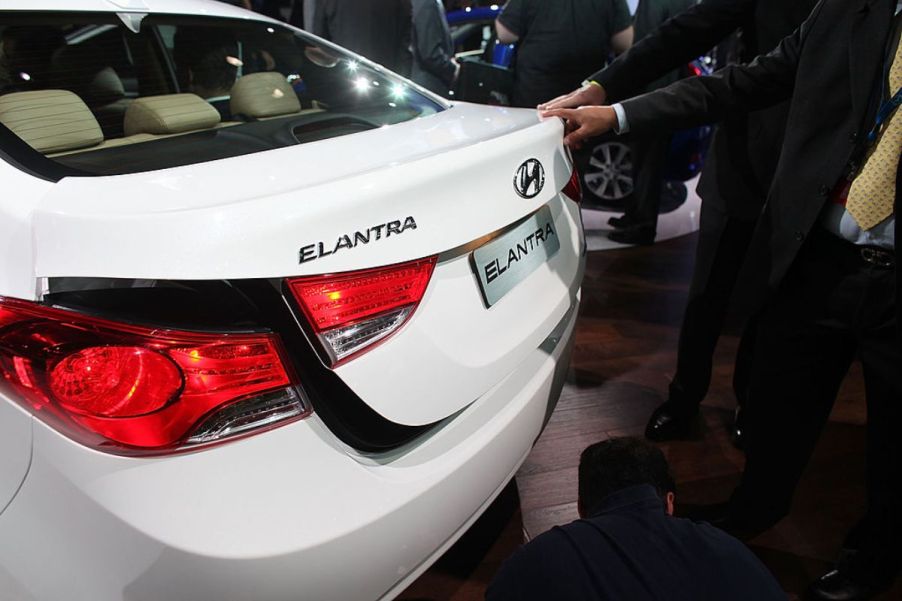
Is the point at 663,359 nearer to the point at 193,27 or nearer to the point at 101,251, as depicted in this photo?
Answer: the point at 193,27

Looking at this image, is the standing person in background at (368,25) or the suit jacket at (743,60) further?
the standing person in background at (368,25)

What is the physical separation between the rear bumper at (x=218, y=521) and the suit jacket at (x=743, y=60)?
1.31 m

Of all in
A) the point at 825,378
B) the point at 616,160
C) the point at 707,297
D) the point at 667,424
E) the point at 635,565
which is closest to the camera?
the point at 635,565

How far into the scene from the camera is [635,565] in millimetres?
777

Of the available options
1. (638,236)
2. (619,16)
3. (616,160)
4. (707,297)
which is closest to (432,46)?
(619,16)

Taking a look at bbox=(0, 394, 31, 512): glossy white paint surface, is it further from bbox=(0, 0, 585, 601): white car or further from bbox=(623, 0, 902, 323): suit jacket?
bbox=(623, 0, 902, 323): suit jacket

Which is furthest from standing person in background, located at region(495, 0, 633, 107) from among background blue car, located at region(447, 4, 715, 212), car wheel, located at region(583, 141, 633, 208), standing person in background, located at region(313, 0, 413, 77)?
car wheel, located at region(583, 141, 633, 208)

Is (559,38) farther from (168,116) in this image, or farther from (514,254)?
(514,254)

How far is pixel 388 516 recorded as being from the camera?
0.97 m

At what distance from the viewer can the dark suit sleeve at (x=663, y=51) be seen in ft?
5.91

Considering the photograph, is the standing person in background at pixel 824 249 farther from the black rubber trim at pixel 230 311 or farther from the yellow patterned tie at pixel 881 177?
the black rubber trim at pixel 230 311

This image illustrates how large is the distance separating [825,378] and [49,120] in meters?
1.80

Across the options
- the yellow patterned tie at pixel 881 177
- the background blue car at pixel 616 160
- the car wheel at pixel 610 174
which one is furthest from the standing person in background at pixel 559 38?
the yellow patterned tie at pixel 881 177

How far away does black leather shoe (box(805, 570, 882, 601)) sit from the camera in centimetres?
151
